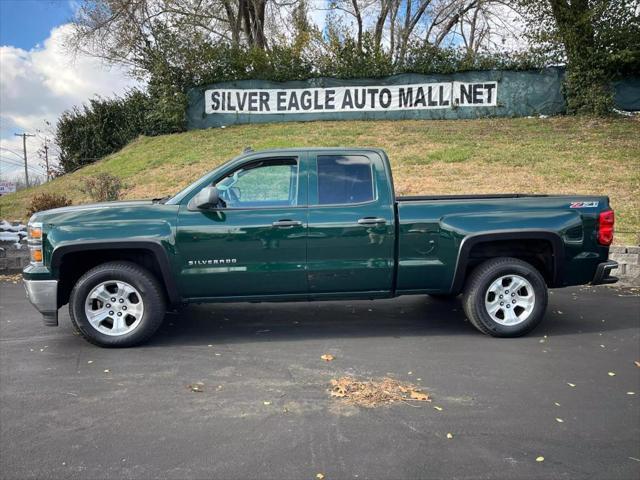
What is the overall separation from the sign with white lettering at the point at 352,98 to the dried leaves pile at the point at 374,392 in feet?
49.1

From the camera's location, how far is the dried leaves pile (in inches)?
156

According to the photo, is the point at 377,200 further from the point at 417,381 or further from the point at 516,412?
the point at 516,412

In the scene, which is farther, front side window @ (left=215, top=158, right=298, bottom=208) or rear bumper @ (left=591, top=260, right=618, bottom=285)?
rear bumper @ (left=591, top=260, right=618, bottom=285)

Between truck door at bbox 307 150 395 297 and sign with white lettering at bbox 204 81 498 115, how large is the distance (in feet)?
43.8

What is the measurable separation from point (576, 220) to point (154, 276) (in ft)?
13.8

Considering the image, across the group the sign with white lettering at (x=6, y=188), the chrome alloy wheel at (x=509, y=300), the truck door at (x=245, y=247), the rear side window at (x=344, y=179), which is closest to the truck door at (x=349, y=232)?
the rear side window at (x=344, y=179)

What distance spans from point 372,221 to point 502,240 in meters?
1.36

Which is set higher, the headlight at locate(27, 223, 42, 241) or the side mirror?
the side mirror

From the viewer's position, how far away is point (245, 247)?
17.0ft

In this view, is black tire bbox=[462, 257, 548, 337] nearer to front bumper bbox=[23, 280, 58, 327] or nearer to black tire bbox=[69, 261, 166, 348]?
black tire bbox=[69, 261, 166, 348]

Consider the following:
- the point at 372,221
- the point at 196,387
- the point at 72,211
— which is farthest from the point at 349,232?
the point at 72,211

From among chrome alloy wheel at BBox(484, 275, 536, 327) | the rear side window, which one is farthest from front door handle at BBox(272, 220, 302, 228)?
chrome alloy wheel at BBox(484, 275, 536, 327)

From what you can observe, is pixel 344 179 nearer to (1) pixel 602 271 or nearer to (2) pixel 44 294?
(1) pixel 602 271

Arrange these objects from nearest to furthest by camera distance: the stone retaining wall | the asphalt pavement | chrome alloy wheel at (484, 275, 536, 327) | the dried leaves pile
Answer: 1. the asphalt pavement
2. the dried leaves pile
3. chrome alloy wheel at (484, 275, 536, 327)
4. the stone retaining wall
